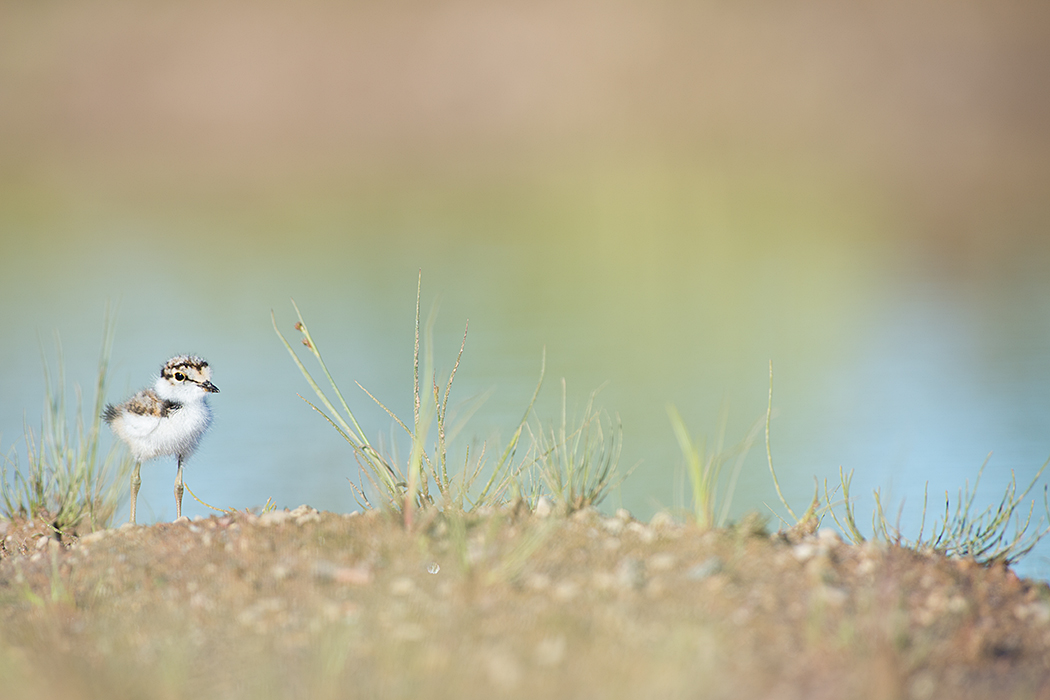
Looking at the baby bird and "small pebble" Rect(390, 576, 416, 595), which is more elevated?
the baby bird

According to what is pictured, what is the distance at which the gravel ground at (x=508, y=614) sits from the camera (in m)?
2.36

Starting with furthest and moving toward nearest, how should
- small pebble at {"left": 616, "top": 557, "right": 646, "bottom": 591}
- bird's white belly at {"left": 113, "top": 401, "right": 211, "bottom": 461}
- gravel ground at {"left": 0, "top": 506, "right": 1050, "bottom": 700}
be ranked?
bird's white belly at {"left": 113, "top": 401, "right": 211, "bottom": 461}, small pebble at {"left": 616, "top": 557, "right": 646, "bottom": 591}, gravel ground at {"left": 0, "top": 506, "right": 1050, "bottom": 700}

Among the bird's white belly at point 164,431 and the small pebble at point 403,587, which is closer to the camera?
the small pebble at point 403,587

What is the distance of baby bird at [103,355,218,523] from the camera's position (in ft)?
12.5

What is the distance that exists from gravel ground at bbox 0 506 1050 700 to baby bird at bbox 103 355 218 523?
0.54 metres

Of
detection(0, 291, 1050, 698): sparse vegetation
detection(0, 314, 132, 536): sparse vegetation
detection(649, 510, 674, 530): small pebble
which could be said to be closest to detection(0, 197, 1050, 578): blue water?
detection(649, 510, 674, 530): small pebble

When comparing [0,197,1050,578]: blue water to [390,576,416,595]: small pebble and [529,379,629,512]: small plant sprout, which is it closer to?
[529,379,629,512]: small plant sprout

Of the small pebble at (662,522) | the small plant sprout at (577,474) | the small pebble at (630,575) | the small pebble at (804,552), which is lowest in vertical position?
the small pebble at (630,575)

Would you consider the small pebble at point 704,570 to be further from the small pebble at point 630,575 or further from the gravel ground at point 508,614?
the small pebble at point 630,575

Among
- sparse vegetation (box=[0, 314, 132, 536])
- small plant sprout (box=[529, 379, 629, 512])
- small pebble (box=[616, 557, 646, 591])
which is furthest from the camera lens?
sparse vegetation (box=[0, 314, 132, 536])

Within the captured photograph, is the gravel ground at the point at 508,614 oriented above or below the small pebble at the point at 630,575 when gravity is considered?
below

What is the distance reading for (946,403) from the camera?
23.0 feet

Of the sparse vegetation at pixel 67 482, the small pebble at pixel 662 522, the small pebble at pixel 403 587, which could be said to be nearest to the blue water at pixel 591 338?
the small pebble at pixel 662 522

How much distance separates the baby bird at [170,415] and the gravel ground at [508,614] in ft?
1.76
